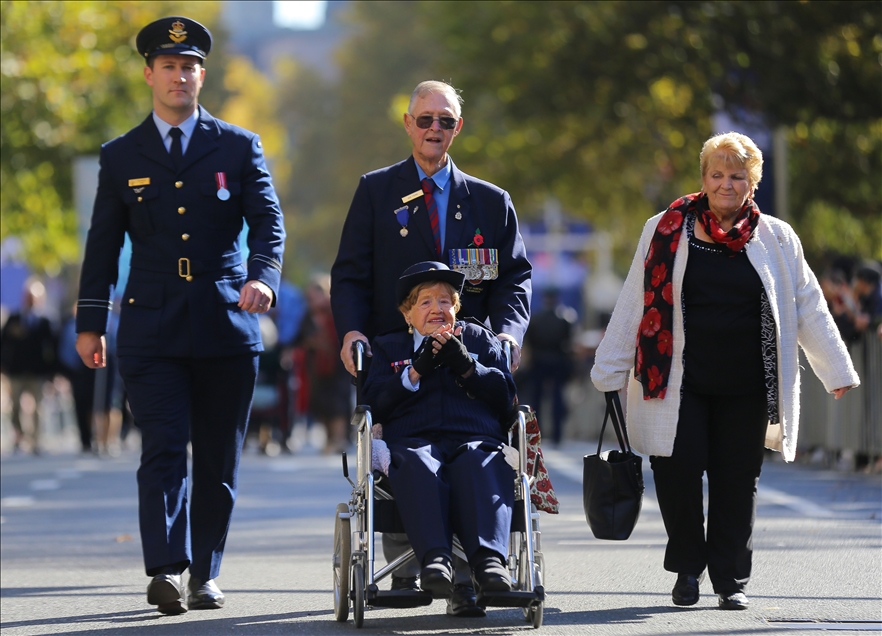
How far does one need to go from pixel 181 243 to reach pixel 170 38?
0.85 metres

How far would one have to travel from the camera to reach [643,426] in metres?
7.32

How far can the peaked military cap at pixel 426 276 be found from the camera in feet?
22.7

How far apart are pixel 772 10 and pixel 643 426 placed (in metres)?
13.6

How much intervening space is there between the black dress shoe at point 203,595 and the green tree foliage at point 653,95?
Answer: 12.3 m

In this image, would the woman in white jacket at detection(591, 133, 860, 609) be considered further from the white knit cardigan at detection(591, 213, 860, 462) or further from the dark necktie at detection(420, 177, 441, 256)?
the dark necktie at detection(420, 177, 441, 256)

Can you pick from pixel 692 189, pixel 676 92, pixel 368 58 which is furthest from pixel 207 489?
pixel 368 58

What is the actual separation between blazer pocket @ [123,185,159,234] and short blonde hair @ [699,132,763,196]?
2.26 m

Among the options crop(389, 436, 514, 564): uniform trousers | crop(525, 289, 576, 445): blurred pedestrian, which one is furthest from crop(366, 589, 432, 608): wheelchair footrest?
crop(525, 289, 576, 445): blurred pedestrian

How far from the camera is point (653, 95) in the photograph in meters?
26.1

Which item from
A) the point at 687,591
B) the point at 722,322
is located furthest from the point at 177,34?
the point at 687,591

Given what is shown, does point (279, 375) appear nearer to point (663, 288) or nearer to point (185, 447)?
point (185, 447)

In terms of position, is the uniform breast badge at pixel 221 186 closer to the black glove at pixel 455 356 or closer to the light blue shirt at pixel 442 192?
the light blue shirt at pixel 442 192

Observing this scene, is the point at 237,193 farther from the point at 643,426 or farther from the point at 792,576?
the point at 792,576

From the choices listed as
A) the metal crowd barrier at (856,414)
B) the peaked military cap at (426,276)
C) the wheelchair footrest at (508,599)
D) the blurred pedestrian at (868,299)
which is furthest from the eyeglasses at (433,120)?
the blurred pedestrian at (868,299)
